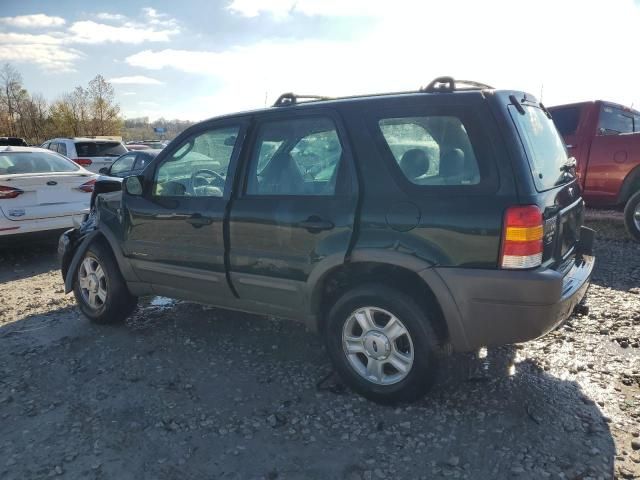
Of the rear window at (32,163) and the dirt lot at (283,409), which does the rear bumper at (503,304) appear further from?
the rear window at (32,163)

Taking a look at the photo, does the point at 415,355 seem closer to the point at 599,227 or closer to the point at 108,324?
the point at 108,324

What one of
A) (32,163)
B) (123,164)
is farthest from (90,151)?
(32,163)

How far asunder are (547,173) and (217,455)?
2417mm

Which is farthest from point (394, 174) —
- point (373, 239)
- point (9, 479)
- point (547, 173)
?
point (9, 479)

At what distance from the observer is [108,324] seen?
171 inches

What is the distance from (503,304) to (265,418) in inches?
59.3

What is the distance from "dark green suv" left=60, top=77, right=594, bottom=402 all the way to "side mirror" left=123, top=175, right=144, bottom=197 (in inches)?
0.5

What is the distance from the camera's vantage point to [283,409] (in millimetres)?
2986

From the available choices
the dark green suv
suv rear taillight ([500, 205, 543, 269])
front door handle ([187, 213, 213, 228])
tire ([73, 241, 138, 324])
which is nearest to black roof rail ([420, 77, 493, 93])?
the dark green suv

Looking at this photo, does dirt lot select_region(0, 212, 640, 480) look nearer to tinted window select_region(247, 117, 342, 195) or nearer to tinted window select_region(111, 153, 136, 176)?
tinted window select_region(247, 117, 342, 195)

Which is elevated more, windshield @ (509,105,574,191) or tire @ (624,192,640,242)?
windshield @ (509,105,574,191)

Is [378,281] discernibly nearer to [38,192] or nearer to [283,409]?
[283,409]

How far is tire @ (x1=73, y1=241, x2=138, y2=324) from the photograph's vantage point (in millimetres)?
4250

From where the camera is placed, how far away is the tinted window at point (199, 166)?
356 cm
